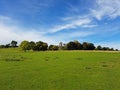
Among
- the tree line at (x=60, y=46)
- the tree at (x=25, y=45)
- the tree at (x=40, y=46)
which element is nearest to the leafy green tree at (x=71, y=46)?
the tree line at (x=60, y=46)

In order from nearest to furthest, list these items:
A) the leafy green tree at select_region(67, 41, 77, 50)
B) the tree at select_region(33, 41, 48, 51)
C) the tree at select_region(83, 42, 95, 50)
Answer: the leafy green tree at select_region(67, 41, 77, 50), the tree at select_region(83, 42, 95, 50), the tree at select_region(33, 41, 48, 51)

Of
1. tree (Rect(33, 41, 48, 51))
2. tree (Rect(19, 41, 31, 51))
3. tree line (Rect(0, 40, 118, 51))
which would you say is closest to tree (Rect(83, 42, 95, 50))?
tree line (Rect(0, 40, 118, 51))

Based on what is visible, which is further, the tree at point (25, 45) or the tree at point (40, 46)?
the tree at point (25, 45)

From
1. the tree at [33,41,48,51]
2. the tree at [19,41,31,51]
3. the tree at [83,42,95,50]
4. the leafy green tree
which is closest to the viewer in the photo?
the leafy green tree

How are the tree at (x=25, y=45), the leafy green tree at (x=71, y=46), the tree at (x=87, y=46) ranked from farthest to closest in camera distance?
the tree at (x=25, y=45)
the tree at (x=87, y=46)
the leafy green tree at (x=71, y=46)

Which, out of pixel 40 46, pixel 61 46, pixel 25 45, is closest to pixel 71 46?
pixel 61 46

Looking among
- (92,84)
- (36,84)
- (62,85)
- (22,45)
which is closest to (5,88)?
(36,84)

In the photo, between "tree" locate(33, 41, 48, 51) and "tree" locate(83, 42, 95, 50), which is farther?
"tree" locate(33, 41, 48, 51)

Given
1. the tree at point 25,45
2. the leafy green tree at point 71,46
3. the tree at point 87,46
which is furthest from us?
the tree at point 25,45

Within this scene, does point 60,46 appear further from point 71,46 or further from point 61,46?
point 71,46

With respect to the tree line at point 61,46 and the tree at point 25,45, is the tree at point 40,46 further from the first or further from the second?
the tree at point 25,45

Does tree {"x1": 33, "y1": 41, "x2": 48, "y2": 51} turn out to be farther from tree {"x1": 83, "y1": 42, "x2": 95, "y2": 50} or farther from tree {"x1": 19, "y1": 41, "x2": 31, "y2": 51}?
tree {"x1": 83, "y1": 42, "x2": 95, "y2": 50}

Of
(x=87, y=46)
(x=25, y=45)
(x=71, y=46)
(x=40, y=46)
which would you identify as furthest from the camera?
(x=25, y=45)

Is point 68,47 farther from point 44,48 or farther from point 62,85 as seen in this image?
point 62,85
